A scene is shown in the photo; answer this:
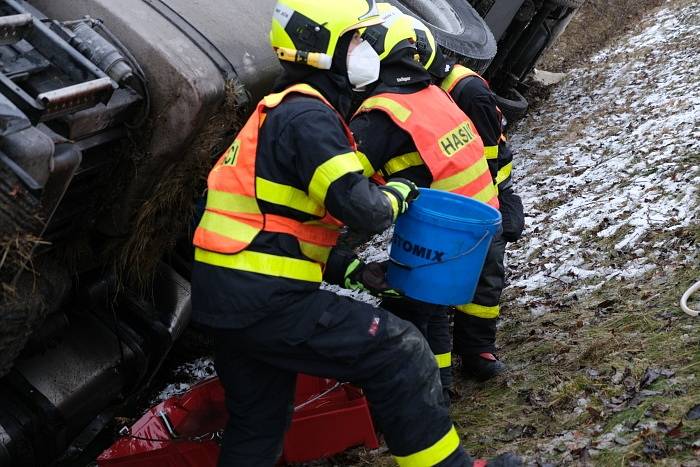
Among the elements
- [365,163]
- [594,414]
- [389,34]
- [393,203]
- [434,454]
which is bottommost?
[434,454]

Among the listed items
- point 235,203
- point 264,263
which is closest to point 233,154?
point 235,203

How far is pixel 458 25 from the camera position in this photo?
6727 mm

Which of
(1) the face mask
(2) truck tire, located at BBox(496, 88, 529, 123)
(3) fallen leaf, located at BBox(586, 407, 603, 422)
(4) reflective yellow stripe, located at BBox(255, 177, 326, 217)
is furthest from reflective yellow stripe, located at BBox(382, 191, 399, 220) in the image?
(2) truck tire, located at BBox(496, 88, 529, 123)

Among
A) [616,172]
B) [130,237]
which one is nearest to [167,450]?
[130,237]

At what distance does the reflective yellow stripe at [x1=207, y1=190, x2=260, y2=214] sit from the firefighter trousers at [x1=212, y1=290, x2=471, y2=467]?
0.37 metres

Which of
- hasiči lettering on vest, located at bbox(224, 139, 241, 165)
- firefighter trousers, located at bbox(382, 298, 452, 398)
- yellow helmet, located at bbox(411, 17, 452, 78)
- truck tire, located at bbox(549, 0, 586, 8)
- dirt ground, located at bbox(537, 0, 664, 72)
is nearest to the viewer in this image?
hasiči lettering on vest, located at bbox(224, 139, 241, 165)

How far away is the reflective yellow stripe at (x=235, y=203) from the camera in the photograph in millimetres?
3086

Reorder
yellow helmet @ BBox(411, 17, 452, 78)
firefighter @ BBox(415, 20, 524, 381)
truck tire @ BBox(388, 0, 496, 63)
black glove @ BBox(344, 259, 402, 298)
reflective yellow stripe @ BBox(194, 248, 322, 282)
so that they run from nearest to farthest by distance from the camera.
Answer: reflective yellow stripe @ BBox(194, 248, 322, 282), black glove @ BBox(344, 259, 402, 298), yellow helmet @ BBox(411, 17, 452, 78), firefighter @ BBox(415, 20, 524, 381), truck tire @ BBox(388, 0, 496, 63)

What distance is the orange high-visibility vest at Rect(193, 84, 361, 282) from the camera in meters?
3.05

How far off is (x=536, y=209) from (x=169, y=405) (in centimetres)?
385

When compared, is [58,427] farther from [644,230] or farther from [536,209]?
[536,209]

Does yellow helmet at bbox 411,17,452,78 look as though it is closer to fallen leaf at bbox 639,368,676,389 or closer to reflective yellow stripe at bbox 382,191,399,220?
reflective yellow stripe at bbox 382,191,399,220

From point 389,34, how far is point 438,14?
124 inches

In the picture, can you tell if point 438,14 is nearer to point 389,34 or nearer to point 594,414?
point 389,34
